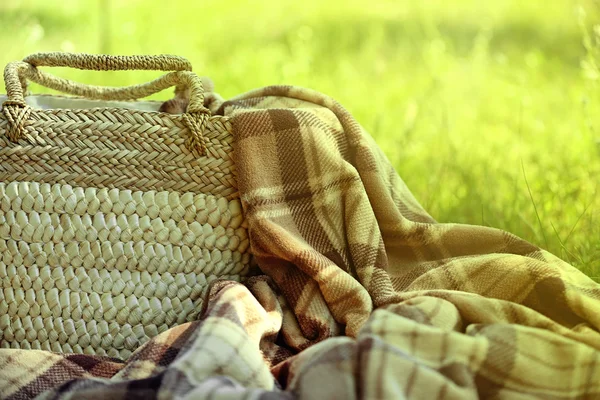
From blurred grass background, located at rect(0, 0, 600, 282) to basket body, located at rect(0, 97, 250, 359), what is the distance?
754mm

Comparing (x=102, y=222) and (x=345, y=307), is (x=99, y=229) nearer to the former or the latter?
(x=102, y=222)

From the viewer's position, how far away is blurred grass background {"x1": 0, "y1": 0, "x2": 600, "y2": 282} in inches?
65.4

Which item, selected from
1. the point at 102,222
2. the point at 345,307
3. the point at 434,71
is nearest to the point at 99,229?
the point at 102,222

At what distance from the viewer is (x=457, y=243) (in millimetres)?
1186

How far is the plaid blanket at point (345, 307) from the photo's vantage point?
0.81m

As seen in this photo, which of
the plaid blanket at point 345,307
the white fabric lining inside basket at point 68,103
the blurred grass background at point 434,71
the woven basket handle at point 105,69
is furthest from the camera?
the blurred grass background at point 434,71

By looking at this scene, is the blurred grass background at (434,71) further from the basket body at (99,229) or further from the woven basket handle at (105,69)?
the basket body at (99,229)

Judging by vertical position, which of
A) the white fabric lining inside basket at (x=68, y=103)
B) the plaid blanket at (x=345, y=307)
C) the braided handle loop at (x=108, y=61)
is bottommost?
the plaid blanket at (x=345, y=307)

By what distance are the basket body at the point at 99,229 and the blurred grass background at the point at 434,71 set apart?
0.75 metres

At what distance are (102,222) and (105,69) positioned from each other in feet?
0.97

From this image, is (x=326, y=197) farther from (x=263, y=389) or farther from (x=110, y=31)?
(x=110, y=31)

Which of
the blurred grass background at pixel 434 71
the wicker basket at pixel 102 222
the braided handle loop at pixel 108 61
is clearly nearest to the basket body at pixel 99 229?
the wicker basket at pixel 102 222

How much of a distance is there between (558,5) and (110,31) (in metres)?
1.66

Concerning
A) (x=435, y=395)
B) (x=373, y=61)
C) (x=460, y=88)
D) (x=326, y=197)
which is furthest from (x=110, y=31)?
(x=435, y=395)
